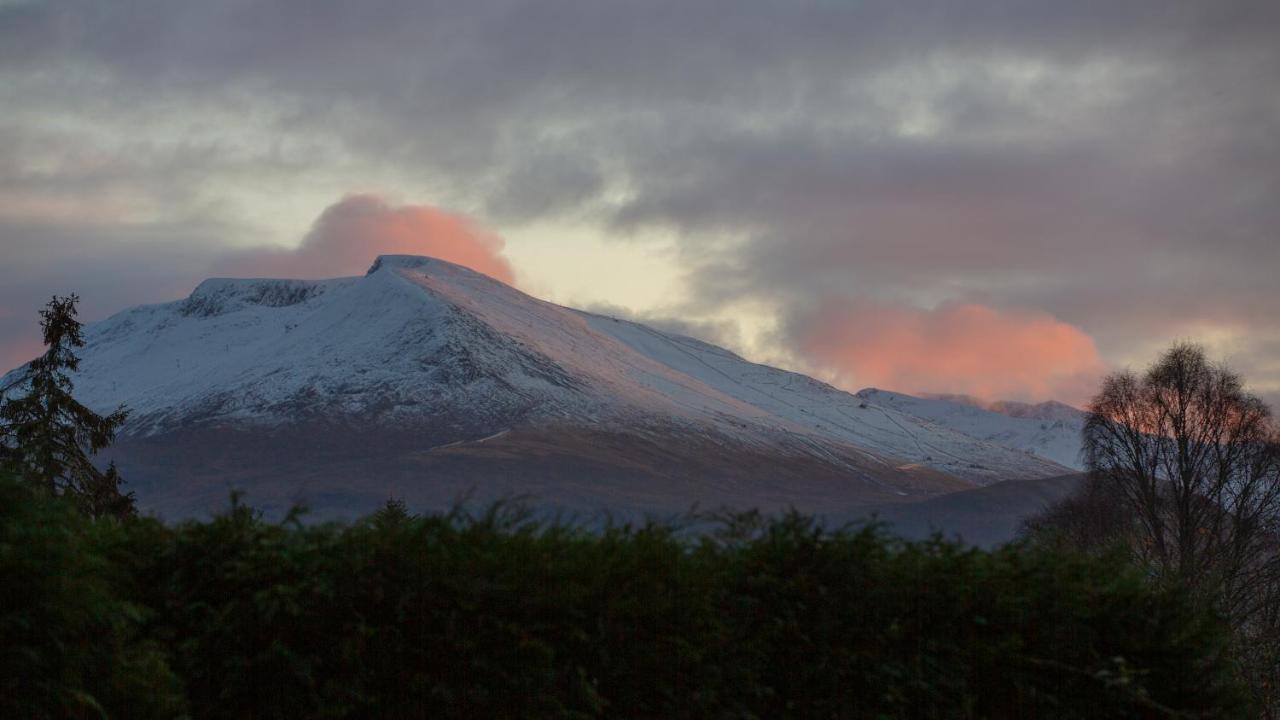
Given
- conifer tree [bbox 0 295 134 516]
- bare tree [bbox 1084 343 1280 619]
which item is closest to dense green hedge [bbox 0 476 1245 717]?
conifer tree [bbox 0 295 134 516]

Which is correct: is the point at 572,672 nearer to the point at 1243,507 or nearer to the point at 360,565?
the point at 360,565

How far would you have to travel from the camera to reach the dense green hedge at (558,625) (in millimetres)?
7355

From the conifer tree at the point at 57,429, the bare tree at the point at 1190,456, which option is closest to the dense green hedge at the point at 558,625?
the conifer tree at the point at 57,429

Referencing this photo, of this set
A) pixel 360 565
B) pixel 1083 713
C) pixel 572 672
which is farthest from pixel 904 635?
pixel 360 565

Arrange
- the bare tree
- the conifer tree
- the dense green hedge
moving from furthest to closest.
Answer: the bare tree < the conifer tree < the dense green hedge

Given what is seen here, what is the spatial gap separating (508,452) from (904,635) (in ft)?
632

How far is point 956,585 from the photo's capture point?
9141 millimetres

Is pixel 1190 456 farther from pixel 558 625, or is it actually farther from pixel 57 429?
pixel 558 625

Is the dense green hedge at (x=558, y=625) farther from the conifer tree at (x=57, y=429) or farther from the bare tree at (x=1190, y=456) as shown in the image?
the bare tree at (x=1190, y=456)

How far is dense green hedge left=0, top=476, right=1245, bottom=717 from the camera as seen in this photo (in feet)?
24.1

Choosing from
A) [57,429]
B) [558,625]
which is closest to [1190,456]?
[57,429]

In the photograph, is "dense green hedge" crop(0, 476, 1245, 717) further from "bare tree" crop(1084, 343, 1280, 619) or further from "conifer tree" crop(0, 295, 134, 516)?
"bare tree" crop(1084, 343, 1280, 619)

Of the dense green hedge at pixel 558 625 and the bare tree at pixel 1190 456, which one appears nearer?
the dense green hedge at pixel 558 625

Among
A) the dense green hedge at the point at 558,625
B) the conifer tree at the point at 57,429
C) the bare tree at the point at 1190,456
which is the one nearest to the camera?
the dense green hedge at the point at 558,625
